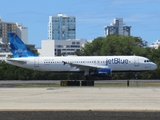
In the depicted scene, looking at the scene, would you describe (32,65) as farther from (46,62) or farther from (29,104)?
(29,104)

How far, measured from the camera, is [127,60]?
54.8m

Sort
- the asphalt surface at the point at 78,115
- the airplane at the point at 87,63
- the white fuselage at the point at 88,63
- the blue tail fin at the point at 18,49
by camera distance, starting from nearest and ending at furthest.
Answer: the asphalt surface at the point at 78,115 < the airplane at the point at 87,63 < the white fuselage at the point at 88,63 < the blue tail fin at the point at 18,49

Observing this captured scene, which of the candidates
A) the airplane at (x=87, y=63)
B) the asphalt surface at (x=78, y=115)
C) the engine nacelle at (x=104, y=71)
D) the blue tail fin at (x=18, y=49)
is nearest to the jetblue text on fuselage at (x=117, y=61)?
the airplane at (x=87, y=63)

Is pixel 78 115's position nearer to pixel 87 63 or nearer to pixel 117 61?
pixel 117 61

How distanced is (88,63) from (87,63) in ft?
0.42

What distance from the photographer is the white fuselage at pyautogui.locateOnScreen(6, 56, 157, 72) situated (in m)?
54.9

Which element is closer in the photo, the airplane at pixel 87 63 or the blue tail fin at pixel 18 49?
the airplane at pixel 87 63

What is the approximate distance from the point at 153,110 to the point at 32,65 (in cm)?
3802

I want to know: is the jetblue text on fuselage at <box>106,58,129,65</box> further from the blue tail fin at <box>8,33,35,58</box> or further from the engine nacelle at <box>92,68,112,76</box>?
the blue tail fin at <box>8,33,35,58</box>

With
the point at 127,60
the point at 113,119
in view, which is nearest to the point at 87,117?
the point at 113,119

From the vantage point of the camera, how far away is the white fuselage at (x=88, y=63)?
54.9 meters

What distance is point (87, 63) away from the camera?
56.5 m

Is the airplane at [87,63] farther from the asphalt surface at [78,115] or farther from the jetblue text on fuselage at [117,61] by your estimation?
the asphalt surface at [78,115]

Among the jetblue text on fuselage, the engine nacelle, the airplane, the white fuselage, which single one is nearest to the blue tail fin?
the airplane
